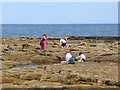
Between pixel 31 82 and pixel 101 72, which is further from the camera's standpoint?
pixel 101 72

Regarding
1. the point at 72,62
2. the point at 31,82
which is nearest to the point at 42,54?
the point at 72,62

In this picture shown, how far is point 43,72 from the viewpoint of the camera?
26266mm

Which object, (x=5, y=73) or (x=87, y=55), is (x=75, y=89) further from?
(x=87, y=55)

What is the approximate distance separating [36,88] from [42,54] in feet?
62.7

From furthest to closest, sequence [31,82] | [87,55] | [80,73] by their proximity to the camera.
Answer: [87,55]
[80,73]
[31,82]

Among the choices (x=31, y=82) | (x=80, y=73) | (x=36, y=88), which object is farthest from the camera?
(x=80, y=73)

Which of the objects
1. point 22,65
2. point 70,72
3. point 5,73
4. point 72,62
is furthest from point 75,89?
point 22,65

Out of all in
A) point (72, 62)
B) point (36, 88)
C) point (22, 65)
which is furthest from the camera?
point (22, 65)

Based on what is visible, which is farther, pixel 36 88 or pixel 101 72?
pixel 101 72

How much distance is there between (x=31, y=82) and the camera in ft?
75.2

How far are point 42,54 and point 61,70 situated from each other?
14.2 m

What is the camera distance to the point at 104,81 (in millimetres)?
22922

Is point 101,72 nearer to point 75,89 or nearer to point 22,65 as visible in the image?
point 75,89

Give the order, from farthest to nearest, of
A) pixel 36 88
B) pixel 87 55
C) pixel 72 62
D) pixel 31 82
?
pixel 87 55, pixel 72 62, pixel 31 82, pixel 36 88
